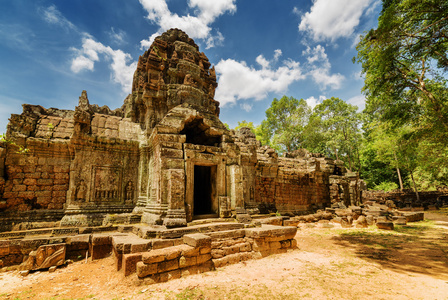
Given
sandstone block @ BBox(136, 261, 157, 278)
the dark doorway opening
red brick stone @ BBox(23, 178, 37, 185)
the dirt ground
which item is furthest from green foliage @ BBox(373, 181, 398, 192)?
red brick stone @ BBox(23, 178, 37, 185)

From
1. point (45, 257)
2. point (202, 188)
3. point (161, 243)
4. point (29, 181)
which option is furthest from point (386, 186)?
point (29, 181)

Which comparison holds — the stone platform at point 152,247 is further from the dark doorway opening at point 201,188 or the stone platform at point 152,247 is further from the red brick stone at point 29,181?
the dark doorway opening at point 201,188

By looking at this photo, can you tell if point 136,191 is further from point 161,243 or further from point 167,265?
point 167,265

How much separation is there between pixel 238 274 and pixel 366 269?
3164mm

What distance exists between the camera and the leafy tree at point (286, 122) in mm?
31375

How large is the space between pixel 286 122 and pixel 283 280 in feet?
99.0

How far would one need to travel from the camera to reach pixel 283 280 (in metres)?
4.37

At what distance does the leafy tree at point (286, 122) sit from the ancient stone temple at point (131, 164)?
74.1ft

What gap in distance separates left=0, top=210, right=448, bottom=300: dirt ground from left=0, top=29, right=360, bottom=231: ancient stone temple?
1.91m

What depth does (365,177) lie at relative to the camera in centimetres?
3009

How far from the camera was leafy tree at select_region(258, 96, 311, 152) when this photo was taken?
3138 centimetres

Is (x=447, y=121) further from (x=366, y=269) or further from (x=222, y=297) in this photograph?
(x=222, y=297)

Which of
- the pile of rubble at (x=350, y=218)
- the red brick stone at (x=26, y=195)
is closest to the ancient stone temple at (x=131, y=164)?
the red brick stone at (x=26, y=195)

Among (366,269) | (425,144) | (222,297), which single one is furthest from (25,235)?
(425,144)
